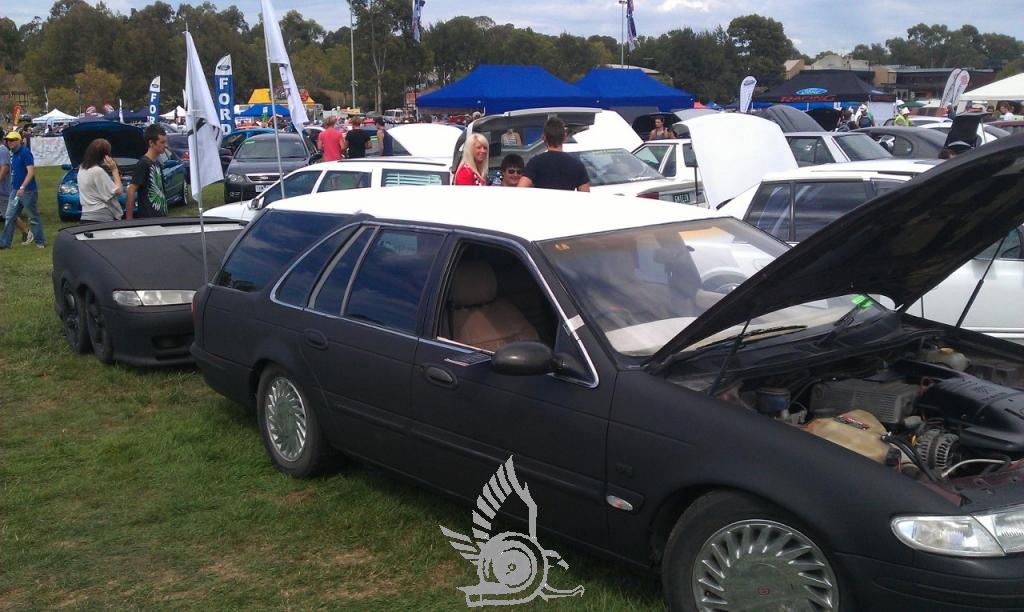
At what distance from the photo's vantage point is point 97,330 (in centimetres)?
755

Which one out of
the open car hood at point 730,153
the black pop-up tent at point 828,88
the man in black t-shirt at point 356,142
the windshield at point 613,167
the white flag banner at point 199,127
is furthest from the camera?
the black pop-up tent at point 828,88

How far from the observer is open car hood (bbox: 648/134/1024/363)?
115 inches

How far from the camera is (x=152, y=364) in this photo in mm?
7180

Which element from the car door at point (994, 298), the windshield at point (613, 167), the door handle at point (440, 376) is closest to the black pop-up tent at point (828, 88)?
the windshield at point (613, 167)

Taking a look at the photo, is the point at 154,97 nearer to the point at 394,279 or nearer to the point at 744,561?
the point at 394,279

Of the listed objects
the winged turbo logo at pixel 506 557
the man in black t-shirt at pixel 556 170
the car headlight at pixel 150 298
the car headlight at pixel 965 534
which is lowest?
the winged turbo logo at pixel 506 557

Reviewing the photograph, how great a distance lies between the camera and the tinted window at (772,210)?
282 inches

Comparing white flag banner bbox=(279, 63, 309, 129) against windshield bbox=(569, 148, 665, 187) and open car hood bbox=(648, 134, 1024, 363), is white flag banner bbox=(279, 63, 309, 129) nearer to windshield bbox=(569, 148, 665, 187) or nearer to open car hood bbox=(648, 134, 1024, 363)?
windshield bbox=(569, 148, 665, 187)

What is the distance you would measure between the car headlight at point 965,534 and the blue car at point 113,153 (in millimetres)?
15567

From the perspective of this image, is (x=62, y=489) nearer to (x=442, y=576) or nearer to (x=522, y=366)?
(x=442, y=576)

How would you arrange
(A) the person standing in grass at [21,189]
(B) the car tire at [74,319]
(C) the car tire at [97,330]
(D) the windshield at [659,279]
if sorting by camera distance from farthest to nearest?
(A) the person standing in grass at [21,189], (B) the car tire at [74,319], (C) the car tire at [97,330], (D) the windshield at [659,279]

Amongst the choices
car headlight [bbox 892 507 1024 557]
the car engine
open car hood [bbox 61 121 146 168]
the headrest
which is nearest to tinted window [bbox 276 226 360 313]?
the headrest

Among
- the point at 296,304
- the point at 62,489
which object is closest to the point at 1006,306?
the point at 296,304

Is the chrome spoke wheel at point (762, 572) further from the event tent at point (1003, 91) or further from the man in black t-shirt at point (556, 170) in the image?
the event tent at point (1003, 91)
